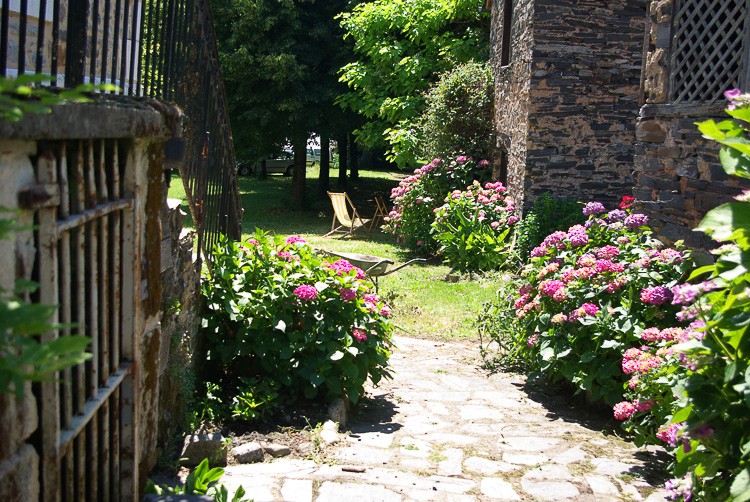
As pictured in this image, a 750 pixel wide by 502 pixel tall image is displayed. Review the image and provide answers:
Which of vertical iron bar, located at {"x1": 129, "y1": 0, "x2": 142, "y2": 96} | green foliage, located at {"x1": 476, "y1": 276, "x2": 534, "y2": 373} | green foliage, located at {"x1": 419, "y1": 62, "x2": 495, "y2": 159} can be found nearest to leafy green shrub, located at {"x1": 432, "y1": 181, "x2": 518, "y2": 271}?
green foliage, located at {"x1": 419, "y1": 62, "x2": 495, "y2": 159}

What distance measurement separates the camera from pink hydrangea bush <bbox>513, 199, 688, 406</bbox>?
17.6 ft

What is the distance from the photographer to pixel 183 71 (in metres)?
4.68

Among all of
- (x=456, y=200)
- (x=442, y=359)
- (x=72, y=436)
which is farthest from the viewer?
(x=456, y=200)

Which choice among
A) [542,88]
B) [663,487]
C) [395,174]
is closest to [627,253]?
[663,487]

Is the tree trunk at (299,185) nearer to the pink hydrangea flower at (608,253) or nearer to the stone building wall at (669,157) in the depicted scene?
the stone building wall at (669,157)

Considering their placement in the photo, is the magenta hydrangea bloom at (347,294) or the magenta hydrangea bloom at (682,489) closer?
the magenta hydrangea bloom at (682,489)

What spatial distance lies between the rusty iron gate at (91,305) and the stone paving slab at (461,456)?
131cm

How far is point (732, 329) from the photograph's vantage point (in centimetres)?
318

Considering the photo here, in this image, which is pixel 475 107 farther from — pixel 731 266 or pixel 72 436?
pixel 72 436

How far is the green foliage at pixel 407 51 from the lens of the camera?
15.6 m

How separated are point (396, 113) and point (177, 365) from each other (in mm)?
12180

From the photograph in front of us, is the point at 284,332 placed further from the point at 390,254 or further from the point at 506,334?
the point at 390,254

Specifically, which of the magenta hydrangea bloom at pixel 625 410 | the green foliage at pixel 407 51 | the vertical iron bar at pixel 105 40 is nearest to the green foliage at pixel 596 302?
the magenta hydrangea bloom at pixel 625 410

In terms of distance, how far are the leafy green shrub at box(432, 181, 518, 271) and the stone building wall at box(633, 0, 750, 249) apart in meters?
4.15
